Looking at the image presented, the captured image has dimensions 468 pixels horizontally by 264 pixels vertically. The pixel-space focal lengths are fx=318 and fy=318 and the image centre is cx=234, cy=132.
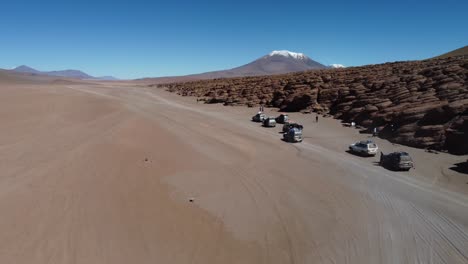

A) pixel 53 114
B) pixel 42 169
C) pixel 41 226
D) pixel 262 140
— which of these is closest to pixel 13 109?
pixel 53 114

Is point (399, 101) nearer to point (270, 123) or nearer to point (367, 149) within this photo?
point (270, 123)

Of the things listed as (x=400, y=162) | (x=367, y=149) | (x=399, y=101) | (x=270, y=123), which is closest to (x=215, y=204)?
(x=400, y=162)

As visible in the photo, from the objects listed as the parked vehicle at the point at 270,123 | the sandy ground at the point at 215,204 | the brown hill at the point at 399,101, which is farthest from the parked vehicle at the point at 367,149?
the parked vehicle at the point at 270,123

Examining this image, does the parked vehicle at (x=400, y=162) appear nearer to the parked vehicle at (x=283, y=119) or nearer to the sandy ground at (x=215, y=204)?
the sandy ground at (x=215, y=204)

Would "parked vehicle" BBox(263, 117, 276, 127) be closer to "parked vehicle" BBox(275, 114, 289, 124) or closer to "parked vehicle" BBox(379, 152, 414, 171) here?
"parked vehicle" BBox(275, 114, 289, 124)

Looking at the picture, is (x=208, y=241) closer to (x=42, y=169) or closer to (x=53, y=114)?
(x=42, y=169)
